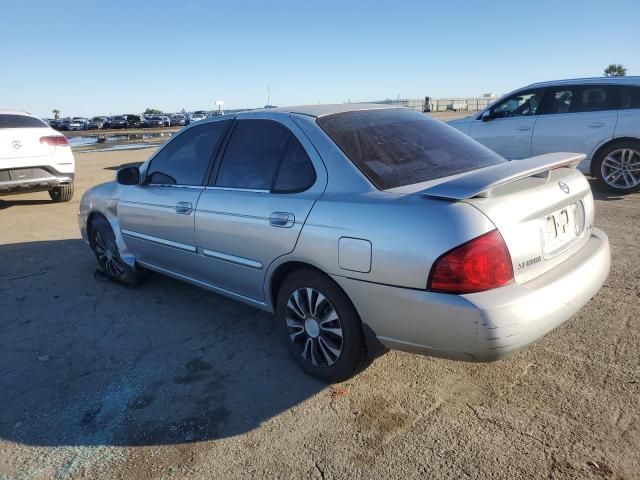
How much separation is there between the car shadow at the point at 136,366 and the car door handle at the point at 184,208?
87 cm

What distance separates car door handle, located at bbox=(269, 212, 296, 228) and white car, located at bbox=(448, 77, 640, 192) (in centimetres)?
568

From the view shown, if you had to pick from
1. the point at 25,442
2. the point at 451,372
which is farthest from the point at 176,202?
the point at 451,372

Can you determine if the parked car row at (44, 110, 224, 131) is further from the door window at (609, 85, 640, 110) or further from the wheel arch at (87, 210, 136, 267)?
the wheel arch at (87, 210, 136, 267)

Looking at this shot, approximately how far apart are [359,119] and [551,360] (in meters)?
1.93

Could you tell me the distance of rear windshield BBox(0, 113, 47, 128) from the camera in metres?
7.91

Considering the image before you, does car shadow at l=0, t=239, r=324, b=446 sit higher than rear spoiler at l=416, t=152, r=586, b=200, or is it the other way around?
rear spoiler at l=416, t=152, r=586, b=200

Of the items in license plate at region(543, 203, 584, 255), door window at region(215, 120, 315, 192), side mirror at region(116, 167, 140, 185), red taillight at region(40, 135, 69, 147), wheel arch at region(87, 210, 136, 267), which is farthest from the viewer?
red taillight at region(40, 135, 69, 147)

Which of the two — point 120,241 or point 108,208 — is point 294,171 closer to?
point 120,241

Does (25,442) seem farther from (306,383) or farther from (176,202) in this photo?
(176,202)

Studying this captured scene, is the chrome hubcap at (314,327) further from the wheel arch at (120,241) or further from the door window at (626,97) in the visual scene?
the door window at (626,97)

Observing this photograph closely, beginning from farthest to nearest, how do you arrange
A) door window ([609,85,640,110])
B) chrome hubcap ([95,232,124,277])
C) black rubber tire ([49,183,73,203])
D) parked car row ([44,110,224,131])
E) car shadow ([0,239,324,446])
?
parked car row ([44,110,224,131]) → black rubber tire ([49,183,73,203]) → door window ([609,85,640,110]) → chrome hubcap ([95,232,124,277]) → car shadow ([0,239,324,446])

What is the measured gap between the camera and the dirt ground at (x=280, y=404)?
2.28 m

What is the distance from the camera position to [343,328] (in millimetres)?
2697

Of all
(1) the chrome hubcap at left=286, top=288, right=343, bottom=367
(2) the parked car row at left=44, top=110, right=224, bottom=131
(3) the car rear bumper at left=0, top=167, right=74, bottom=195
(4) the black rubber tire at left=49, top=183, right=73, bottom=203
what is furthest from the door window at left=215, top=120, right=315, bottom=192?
(2) the parked car row at left=44, top=110, right=224, bottom=131
